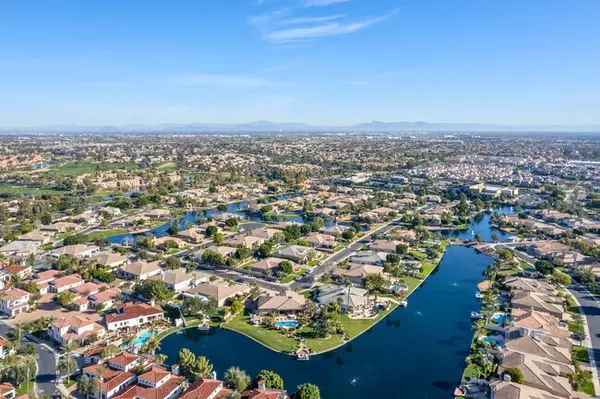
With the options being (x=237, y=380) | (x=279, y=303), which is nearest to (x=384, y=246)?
(x=279, y=303)

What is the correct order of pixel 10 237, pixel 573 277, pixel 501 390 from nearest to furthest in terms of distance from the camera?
pixel 501 390, pixel 573 277, pixel 10 237

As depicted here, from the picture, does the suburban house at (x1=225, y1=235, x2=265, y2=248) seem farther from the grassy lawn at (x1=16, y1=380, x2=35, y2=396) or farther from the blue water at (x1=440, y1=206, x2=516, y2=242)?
the blue water at (x1=440, y1=206, x2=516, y2=242)

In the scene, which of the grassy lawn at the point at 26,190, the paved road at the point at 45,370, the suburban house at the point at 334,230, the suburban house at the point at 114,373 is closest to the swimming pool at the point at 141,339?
the suburban house at the point at 114,373

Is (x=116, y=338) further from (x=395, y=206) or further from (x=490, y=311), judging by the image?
(x=395, y=206)

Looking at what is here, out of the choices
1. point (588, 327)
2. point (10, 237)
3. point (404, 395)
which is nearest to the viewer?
point (404, 395)

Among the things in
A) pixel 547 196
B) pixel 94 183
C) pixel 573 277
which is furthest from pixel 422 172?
pixel 94 183

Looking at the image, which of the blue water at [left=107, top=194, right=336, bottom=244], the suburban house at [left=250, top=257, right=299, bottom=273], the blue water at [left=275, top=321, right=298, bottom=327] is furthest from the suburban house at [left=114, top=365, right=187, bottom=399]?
the blue water at [left=107, top=194, right=336, bottom=244]

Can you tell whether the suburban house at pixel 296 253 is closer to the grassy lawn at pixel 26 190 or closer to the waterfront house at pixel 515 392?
the waterfront house at pixel 515 392
